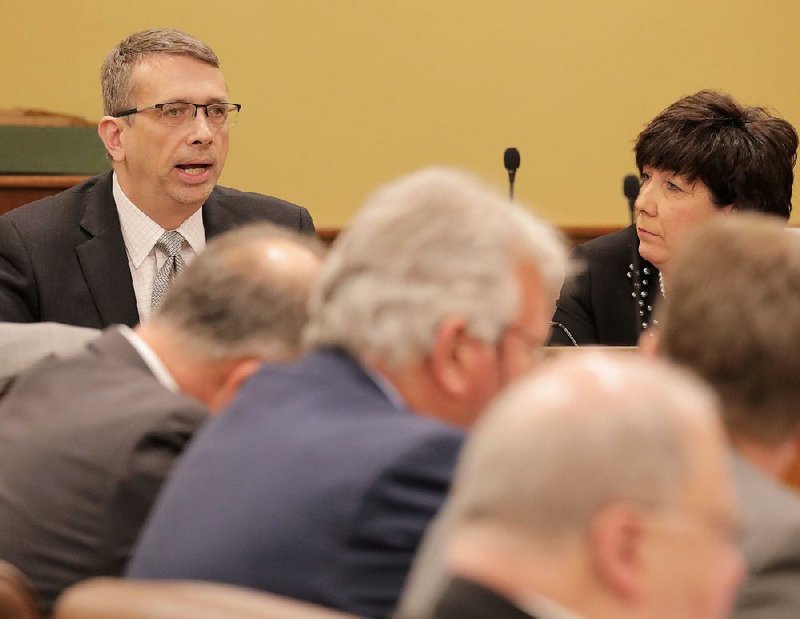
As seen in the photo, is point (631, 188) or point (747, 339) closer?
point (747, 339)

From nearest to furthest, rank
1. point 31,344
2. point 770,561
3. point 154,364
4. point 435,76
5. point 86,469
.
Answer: point 770,561 < point 86,469 < point 154,364 < point 31,344 < point 435,76

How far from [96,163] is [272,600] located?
4.33 meters

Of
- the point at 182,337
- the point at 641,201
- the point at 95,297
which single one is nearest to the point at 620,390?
the point at 182,337

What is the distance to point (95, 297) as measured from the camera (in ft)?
12.3

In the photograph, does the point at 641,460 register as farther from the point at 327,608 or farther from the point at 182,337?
the point at 182,337

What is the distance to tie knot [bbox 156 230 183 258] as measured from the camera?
3891mm

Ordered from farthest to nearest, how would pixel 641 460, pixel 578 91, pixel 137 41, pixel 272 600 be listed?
pixel 578 91 < pixel 137 41 < pixel 272 600 < pixel 641 460

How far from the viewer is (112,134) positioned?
4.08 m

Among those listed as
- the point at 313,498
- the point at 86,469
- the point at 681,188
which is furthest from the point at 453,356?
the point at 681,188

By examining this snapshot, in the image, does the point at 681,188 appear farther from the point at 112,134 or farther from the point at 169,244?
the point at 112,134

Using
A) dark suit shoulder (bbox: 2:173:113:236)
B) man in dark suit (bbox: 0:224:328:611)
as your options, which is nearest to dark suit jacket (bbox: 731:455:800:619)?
man in dark suit (bbox: 0:224:328:611)

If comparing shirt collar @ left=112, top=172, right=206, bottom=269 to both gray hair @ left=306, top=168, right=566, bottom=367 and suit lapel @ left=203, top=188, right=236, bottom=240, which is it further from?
gray hair @ left=306, top=168, right=566, bottom=367

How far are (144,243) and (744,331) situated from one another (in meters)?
2.38

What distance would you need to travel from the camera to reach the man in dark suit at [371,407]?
1669mm
